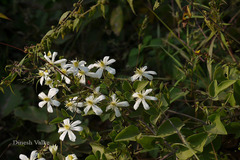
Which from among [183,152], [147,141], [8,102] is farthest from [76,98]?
[8,102]

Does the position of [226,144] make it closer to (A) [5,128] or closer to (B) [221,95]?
(B) [221,95]

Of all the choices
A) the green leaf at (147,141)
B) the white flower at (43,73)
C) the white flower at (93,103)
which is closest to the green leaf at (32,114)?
the white flower at (43,73)

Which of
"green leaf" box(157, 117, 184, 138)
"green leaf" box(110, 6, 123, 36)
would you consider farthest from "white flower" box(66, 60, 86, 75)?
"green leaf" box(110, 6, 123, 36)

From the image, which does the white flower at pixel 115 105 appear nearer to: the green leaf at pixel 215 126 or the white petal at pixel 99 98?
the white petal at pixel 99 98

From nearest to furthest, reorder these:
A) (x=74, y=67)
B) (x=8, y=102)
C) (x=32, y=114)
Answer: (x=74, y=67), (x=32, y=114), (x=8, y=102)

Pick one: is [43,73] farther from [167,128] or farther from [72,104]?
[167,128]

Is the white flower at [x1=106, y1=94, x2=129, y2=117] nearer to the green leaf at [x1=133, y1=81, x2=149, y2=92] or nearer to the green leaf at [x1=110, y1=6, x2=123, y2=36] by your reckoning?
the green leaf at [x1=133, y1=81, x2=149, y2=92]
